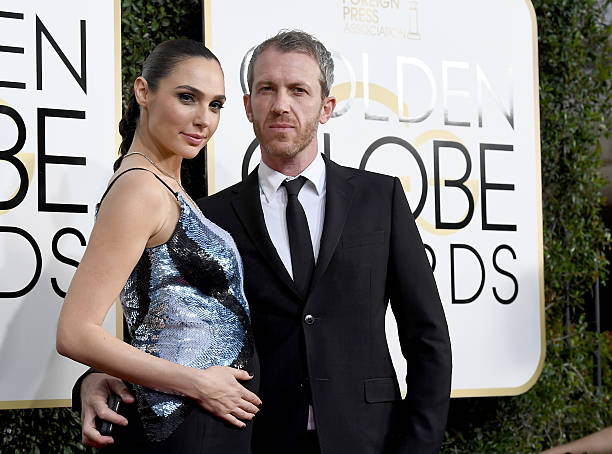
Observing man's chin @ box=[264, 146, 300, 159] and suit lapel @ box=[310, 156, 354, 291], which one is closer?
suit lapel @ box=[310, 156, 354, 291]

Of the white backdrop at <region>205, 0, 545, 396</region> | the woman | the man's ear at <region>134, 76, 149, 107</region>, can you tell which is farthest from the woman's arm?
the white backdrop at <region>205, 0, 545, 396</region>

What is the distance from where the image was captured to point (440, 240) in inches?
144

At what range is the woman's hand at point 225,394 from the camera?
5.88 feet

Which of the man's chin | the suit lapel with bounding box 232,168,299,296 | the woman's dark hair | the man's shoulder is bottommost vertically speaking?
the suit lapel with bounding box 232,168,299,296

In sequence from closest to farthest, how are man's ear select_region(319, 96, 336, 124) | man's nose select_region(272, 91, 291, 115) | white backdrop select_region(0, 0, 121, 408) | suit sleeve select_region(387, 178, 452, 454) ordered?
suit sleeve select_region(387, 178, 452, 454)
man's nose select_region(272, 91, 291, 115)
man's ear select_region(319, 96, 336, 124)
white backdrop select_region(0, 0, 121, 408)

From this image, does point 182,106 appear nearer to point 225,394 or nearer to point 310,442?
point 225,394

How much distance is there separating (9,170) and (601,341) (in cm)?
300

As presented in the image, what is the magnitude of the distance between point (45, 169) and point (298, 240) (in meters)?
1.30

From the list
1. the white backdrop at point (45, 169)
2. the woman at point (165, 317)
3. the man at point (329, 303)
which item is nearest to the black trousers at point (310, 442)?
the man at point (329, 303)

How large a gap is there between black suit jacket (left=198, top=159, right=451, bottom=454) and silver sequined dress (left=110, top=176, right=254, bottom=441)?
194 mm

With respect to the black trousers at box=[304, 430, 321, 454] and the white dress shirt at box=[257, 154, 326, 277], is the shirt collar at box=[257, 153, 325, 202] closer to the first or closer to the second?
the white dress shirt at box=[257, 154, 326, 277]

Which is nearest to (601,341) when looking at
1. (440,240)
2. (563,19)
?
(440,240)

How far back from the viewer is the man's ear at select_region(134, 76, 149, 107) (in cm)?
207

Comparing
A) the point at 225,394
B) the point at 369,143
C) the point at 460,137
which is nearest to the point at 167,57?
the point at 225,394
